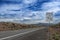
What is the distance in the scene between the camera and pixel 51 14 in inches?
907

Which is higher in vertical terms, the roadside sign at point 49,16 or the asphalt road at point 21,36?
the roadside sign at point 49,16

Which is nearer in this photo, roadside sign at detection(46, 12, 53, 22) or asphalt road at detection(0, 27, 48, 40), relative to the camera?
roadside sign at detection(46, 12, 53, 22)

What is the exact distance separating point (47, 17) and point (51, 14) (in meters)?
0.60

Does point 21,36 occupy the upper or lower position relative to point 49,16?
lower

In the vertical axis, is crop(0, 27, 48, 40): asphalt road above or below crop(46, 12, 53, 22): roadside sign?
below

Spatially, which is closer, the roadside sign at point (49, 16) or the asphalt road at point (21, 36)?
the roadside sign at point (49, 16)

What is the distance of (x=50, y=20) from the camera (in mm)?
22516

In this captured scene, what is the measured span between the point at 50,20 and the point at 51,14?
880 mm

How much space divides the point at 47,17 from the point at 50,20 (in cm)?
60

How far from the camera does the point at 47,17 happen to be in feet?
75.2

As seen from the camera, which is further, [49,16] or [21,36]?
[21,36]
